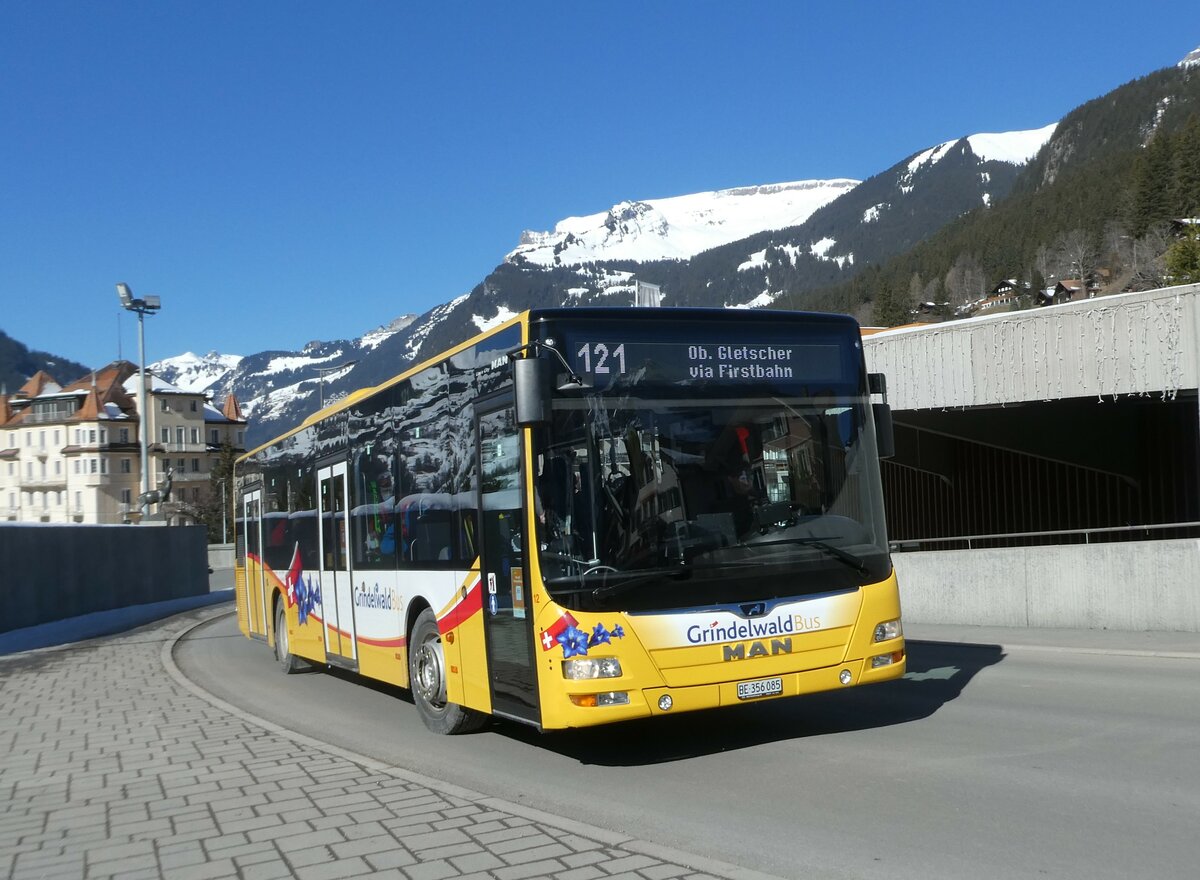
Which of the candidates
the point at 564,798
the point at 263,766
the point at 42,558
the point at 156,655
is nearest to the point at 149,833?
the point at 263,766

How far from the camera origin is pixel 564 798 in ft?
23.3

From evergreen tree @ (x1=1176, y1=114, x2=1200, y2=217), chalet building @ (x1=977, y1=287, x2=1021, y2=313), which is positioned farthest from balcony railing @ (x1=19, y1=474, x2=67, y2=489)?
evergreen tree @ (x1=1176, y1=114, x2=1200, y2=217)

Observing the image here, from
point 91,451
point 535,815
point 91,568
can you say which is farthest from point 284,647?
point 91,451

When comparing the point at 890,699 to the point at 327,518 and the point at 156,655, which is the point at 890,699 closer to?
the point at 327,518

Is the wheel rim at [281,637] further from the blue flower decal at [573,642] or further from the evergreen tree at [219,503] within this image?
the evergreen tree at [219,503]

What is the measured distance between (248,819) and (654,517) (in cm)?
299

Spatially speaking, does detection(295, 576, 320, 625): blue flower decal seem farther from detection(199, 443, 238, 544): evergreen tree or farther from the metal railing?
detection(199, 443, 238, 544): evergreen tree

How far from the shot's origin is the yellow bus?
7469 millimetres

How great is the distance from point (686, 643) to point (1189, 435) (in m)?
22.1

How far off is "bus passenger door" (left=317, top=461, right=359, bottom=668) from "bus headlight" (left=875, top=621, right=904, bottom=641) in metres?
5.75

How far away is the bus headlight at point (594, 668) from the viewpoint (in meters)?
7.36

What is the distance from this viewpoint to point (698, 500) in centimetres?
A: 775

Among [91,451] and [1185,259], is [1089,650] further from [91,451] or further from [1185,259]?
[91,451]

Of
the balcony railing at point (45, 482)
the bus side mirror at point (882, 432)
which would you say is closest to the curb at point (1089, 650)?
the bus side mirror at point (882, 432)
